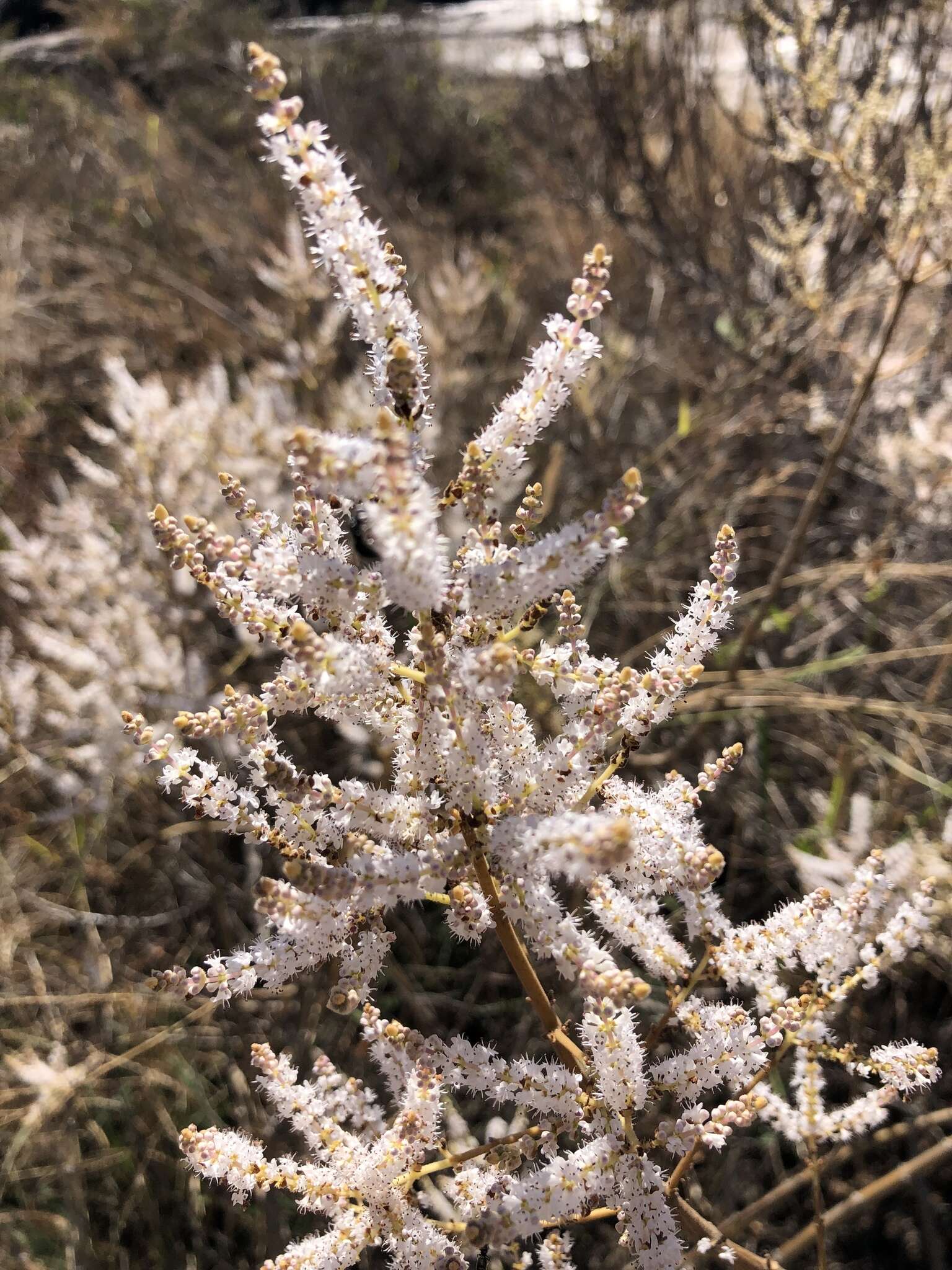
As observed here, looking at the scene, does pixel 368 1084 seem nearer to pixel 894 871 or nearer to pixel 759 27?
pixel 894 871

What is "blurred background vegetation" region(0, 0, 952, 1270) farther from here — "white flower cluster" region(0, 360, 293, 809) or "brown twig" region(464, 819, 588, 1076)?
"brown twig" region(464, 819, 588, 1076)

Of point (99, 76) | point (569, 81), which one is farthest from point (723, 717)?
point (99, 76)

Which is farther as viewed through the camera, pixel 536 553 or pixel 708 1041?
pixel 708 1041

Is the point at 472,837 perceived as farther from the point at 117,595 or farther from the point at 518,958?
the point at 117,595

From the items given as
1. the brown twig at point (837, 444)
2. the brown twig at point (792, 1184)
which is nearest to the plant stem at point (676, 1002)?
the brown twig at point (792, 1184)

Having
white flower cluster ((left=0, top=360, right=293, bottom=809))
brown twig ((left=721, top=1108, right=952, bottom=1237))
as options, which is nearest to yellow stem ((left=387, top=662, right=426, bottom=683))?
brown twig ((left=721, top=1108, right=952, bottom=1237))

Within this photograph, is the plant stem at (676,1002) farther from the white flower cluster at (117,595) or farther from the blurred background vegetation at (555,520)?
the white flower cluster at (117,595)
